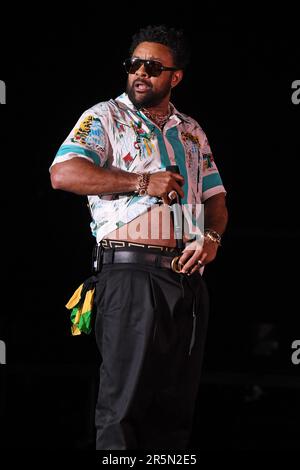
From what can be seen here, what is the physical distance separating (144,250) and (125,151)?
0.28 metres

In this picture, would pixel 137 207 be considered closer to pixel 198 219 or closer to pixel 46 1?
pixel 198 219

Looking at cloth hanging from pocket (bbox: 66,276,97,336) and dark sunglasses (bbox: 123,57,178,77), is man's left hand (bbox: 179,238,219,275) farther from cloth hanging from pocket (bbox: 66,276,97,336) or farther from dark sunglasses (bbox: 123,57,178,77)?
dark sunglasses (bbox: 123,57,178,77)

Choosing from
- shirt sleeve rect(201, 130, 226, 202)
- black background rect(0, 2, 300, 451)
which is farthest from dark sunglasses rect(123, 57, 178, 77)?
black background rect(0, 2, 300, 451)

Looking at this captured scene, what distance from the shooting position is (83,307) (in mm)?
2266

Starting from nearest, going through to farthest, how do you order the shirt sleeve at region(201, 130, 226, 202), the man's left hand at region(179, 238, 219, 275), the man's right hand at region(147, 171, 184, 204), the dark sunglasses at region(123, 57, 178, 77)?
1. the man's right hand at region(147, 171, 184, 204)
2. the man's left hand at region(179, 238, 219, 275)
3. the dark sunglasses at region(123, 57, 178, 77)
4. the shirt sleeve at region(201, 130, 226, 202)

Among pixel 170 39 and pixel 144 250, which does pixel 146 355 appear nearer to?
pixel 144 250

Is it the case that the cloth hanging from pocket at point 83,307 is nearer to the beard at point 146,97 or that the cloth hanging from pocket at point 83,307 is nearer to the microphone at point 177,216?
the microphone at point 177,216

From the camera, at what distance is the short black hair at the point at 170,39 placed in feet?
7.72

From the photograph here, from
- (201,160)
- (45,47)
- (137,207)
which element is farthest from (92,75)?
(137,207)

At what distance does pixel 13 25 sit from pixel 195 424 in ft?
6.23

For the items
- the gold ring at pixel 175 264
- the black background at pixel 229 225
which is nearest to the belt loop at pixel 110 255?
the gold ring at pixel 175 264

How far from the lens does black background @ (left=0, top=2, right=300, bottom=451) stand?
340 cm

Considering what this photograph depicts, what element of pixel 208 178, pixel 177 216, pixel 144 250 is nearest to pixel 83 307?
pixel 144 250

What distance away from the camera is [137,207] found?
2.20m
